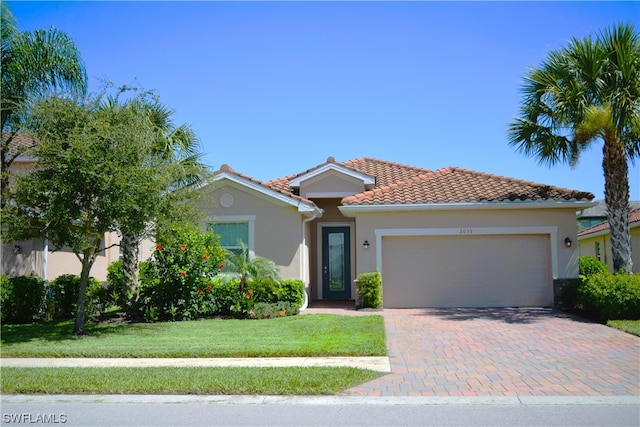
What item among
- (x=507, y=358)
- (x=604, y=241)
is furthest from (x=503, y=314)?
(x=604, y=241)

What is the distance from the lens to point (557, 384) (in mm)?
7941

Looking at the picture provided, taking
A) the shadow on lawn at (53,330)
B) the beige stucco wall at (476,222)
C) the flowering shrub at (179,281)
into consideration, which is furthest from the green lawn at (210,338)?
the beige stucco wall at (476,222)

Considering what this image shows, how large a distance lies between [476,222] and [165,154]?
9.18m

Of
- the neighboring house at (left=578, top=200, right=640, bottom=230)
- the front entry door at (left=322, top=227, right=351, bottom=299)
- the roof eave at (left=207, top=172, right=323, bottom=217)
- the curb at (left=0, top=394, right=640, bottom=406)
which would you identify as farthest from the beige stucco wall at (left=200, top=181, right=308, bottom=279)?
the neighboring house at (left=578, top=200, right=640, bottom=230)

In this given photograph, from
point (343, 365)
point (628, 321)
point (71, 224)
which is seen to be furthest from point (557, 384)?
point (71, 224)

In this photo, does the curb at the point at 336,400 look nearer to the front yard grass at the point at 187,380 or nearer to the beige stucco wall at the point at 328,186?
the front yard grass at the point at 187,380

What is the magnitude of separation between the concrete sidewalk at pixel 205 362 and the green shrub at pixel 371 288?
635cm

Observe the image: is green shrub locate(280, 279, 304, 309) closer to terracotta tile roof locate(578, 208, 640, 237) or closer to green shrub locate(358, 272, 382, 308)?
green shrub locate(358, 272, 382, 308)

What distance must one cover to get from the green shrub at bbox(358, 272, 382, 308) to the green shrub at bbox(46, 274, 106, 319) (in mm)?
7475

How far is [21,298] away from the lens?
14883 mm

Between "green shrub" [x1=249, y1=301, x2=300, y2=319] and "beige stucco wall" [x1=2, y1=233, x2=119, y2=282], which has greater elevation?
"beige stucco wall" [x1=2, y1=233, x2=119, y2=282]

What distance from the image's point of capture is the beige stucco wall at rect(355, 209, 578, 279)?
54.0 feet

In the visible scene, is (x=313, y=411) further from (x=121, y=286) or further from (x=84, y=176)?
(x=121, y=286)
